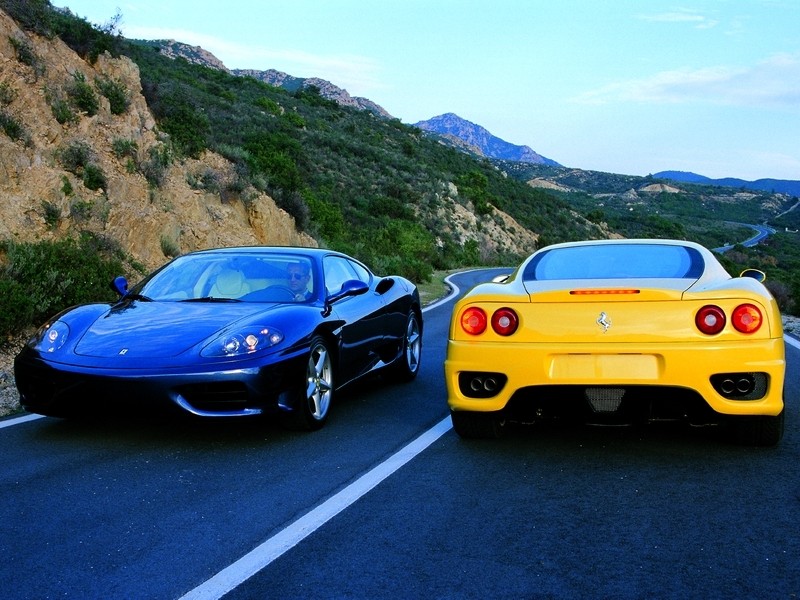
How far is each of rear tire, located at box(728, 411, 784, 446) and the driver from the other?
3.19 m

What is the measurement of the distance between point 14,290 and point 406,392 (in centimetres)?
502

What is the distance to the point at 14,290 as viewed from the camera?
34.3 ft

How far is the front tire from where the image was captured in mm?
6273

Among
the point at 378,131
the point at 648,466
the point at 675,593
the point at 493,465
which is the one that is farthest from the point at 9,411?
the point at 378,131

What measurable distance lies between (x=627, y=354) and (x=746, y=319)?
740 mm

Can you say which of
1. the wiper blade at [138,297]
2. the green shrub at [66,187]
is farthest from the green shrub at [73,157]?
the wiper blade at [138,297]

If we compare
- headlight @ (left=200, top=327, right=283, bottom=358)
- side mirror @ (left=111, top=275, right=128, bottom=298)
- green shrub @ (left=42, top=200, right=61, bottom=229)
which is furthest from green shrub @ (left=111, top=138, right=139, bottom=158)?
headlight @ (left=200, top=327, right=283, bottom=358)

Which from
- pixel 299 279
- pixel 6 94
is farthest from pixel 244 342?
pixel 6 94

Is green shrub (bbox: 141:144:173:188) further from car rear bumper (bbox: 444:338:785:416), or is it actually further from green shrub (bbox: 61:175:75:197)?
car rear bumper (bbox: 444:338:785:416)

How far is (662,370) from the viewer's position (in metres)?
5.24

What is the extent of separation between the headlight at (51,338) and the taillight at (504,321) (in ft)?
9.53

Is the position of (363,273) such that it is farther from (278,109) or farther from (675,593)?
(278,109)

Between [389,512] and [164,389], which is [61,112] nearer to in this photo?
[164,389]

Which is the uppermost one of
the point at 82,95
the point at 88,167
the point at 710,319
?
the point at 82,95
